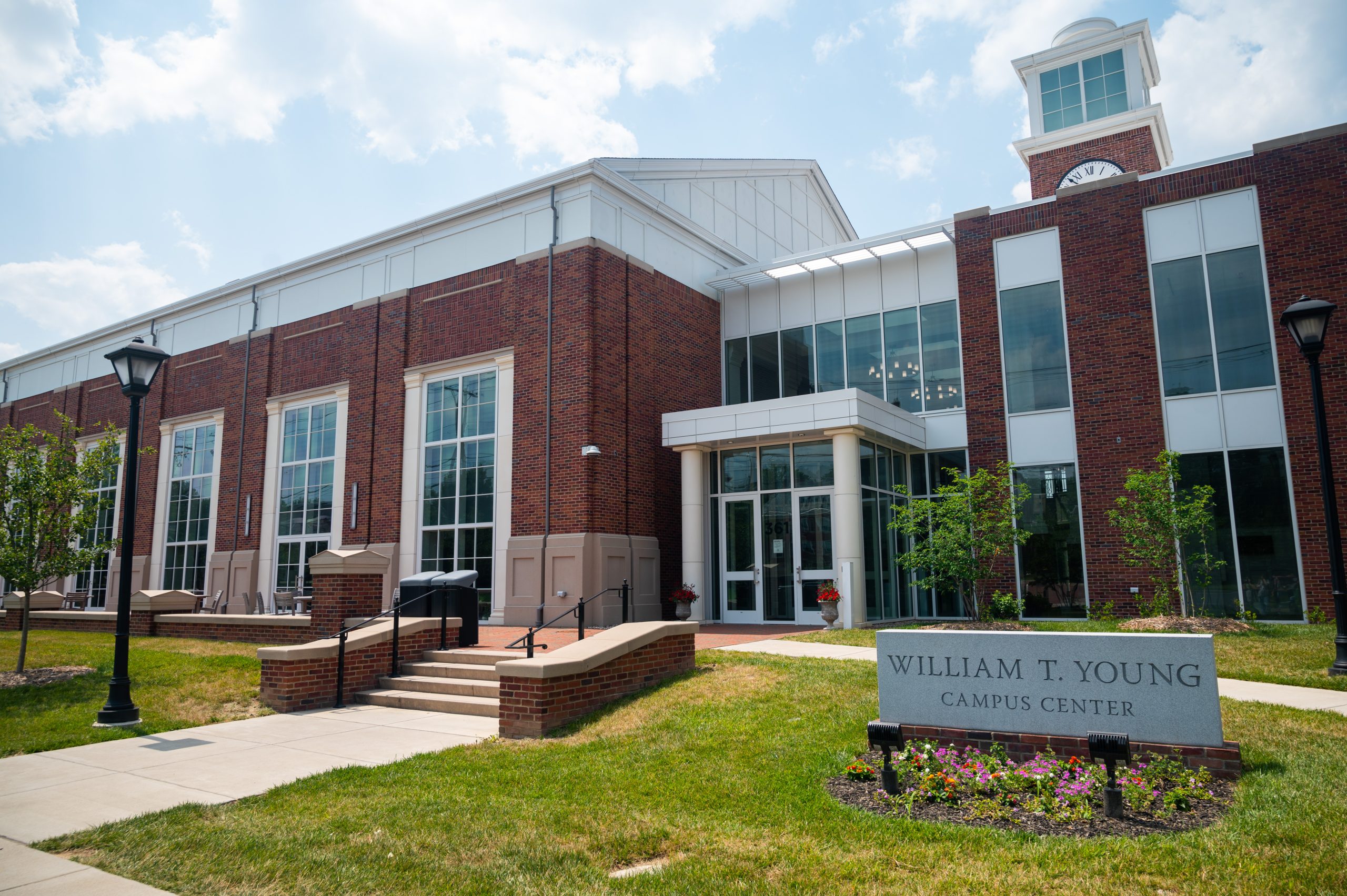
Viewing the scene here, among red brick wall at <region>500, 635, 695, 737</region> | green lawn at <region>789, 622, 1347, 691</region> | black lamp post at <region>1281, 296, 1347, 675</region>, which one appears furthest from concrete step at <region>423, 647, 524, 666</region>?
black lamp post at <region>1281, 296, 1347, 675</region>

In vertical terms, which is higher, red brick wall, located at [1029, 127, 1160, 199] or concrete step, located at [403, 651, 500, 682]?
red brick wall, located at [1029, 127, 1160, 199]

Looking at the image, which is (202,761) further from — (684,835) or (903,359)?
(903,359)

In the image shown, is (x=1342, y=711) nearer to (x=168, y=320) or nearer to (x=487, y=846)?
(x=487, y=846)

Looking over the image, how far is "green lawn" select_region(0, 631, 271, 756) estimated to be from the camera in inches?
374

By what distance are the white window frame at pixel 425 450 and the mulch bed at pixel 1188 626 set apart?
1198cm

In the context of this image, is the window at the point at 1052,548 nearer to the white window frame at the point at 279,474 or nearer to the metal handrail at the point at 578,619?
the metal handrail at the point at 578,619

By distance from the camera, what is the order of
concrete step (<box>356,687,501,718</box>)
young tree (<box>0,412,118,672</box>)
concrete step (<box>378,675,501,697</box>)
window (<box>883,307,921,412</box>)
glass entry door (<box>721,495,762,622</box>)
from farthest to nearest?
window (<box>883,307,921,412</box>) < glass entry door (<box>721,495,762,622</box>) < young tree (<box>0,412,118,672</box>) < concrete step (<box>378,675,501,697</box>) < concrete step (<box>356,687,501,718</box>)

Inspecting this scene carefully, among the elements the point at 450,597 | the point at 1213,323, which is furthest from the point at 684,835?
the point at 1213,323

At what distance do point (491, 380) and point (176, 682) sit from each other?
10103 millimetres

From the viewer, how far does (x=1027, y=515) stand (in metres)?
18.9

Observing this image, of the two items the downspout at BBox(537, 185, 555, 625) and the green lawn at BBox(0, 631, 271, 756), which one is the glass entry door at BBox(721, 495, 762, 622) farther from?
the green lawn at BBox(0, 631, 271, 756)

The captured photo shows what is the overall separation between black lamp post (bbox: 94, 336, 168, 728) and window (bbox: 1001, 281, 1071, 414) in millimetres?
16286

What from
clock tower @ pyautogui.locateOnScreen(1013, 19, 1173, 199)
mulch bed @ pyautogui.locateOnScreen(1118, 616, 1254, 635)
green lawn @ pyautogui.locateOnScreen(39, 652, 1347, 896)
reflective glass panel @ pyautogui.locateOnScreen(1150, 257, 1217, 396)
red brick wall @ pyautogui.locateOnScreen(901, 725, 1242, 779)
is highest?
clock tower @ pyautogui.locateOnScreen(1013, 19, 1173, 199)

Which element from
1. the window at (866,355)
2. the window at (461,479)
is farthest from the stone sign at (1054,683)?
the window at (866,355)
